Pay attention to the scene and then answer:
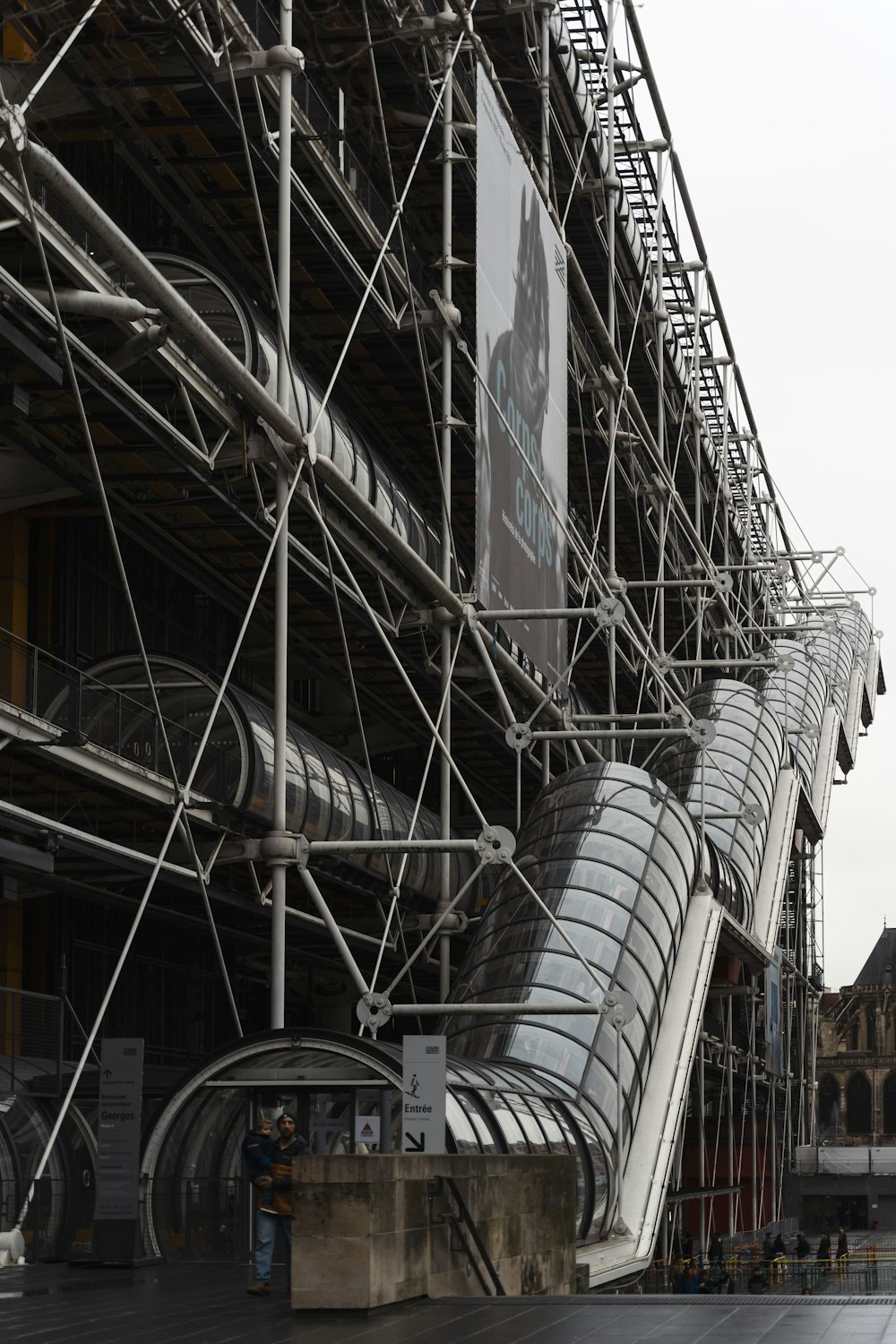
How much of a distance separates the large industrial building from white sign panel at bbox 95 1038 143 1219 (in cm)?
90

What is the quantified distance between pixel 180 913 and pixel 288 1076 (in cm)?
698

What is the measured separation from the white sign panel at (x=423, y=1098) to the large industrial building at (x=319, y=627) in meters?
1.60

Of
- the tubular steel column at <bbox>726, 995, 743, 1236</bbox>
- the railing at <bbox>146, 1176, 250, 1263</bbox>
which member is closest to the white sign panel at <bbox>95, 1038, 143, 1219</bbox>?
the railing at <bbox>146, 1176, 250, 1263</bbox>

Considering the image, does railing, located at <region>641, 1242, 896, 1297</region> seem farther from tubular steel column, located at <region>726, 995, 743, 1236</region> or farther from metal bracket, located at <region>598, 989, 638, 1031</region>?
metal bracket, located at <region>598, 989, 638, 1031</region>

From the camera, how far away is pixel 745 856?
34.9 meters

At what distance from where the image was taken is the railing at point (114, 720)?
18.0m

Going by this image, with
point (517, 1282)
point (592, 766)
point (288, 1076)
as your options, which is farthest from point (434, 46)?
point (517, 1282)

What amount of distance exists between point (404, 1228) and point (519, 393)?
1567 centimetres

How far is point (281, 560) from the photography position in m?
17.8

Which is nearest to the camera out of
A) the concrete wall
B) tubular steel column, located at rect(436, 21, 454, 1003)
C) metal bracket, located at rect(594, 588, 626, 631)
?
the concrete wall

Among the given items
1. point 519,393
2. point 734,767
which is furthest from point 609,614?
point 734,767

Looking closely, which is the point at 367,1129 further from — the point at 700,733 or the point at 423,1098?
the point at 700,733

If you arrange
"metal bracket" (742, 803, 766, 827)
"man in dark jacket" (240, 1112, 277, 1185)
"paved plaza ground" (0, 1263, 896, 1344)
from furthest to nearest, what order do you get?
"metal bracket" (742, 803, 766, 827) < "man in dark jacket" (240, 1112, 277, 1185) < "paved plaza ground" (0, 1263, 896, 1344)

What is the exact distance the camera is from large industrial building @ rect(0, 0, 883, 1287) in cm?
1585
